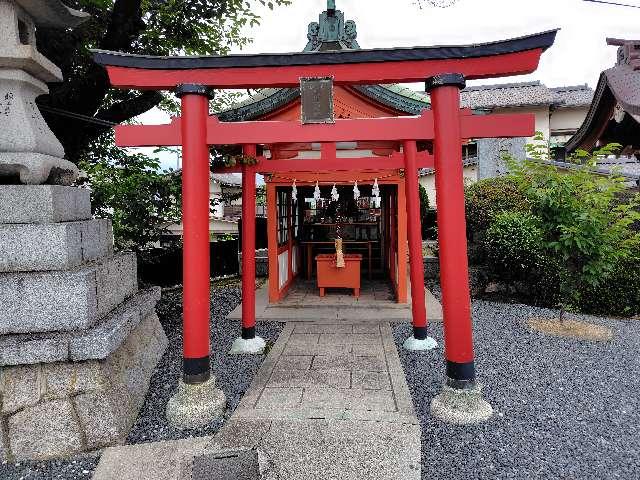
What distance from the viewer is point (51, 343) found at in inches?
139

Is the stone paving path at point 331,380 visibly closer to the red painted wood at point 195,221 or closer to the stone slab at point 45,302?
the red painted wood at point 195,221

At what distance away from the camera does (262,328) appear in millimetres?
6988

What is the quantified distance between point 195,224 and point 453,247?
2562mm

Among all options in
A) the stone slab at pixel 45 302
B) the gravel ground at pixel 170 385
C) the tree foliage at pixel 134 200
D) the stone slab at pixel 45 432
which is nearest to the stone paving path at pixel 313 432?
the gravel ground at pixel 170 385

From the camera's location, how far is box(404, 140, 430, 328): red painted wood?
5680mm

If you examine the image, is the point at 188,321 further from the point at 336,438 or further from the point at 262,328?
the point at 262,328

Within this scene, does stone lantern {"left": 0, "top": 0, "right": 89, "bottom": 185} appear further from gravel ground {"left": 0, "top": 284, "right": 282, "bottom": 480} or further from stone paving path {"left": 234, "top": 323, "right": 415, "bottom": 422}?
stone paving path {"left": 234, "top": 323, "right": 415, "bottom": 422}

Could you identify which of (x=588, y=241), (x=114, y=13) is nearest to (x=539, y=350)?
(x=588, y=241)

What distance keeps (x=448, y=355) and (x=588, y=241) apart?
13.2 ft

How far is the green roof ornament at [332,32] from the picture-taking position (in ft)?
24.5

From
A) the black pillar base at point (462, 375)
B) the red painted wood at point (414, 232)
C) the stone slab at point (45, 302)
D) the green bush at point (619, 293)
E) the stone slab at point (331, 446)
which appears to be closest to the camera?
the stone slab at point (331, 446)

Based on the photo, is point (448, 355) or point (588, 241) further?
point (588, 241)

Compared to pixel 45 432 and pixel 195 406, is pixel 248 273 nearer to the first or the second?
pixel 195 406

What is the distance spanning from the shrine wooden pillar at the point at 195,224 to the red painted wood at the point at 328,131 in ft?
0.47
